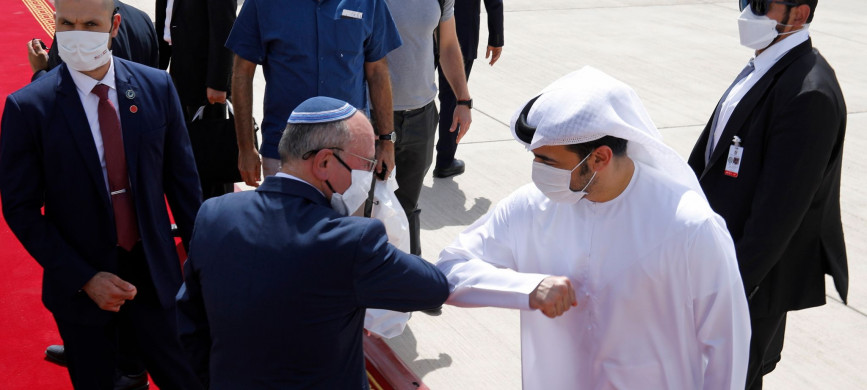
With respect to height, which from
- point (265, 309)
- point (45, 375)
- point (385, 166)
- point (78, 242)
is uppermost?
point (265, 309)

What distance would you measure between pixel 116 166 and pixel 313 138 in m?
1.21

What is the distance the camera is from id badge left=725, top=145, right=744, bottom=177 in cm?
358

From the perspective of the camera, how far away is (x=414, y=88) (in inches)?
197

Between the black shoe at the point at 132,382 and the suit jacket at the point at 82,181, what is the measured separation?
792mm

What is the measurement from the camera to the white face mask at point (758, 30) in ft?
11.9

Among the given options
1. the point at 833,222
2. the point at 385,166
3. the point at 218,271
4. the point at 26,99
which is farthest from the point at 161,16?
the point at 833,222

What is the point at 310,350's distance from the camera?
2471 mm

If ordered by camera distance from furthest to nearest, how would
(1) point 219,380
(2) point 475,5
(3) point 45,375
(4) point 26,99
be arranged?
(2) point 475,5 < (3) point 45,375 < (4) point 26,99 < (1) point 219,380

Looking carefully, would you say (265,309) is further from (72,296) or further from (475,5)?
(475,5)

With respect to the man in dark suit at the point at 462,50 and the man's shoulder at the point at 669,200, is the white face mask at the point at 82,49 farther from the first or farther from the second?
the man in dark suit at the point at 462,50

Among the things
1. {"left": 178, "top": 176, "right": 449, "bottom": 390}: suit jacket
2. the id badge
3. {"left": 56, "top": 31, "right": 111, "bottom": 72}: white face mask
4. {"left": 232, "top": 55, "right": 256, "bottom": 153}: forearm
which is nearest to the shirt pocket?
{"left": 232, "top": 55, "right": 256, "bottom": 153}: forearm

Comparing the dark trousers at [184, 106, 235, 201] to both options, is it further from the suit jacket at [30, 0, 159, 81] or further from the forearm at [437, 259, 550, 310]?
the forearm at [437, 259, 550, 310]

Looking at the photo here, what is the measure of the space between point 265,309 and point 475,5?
181 inches

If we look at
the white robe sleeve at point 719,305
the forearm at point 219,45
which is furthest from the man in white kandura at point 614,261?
the forearm at point 219,45
